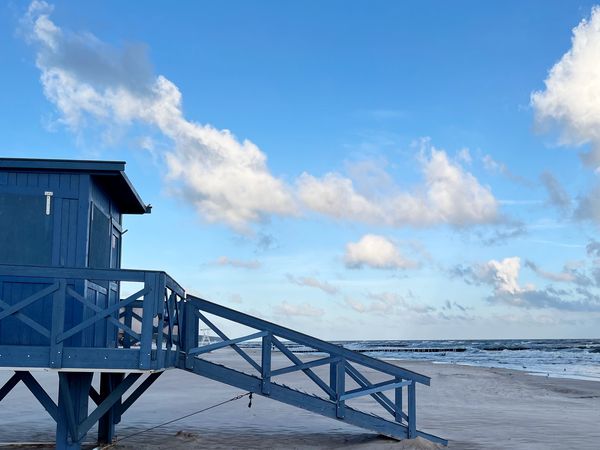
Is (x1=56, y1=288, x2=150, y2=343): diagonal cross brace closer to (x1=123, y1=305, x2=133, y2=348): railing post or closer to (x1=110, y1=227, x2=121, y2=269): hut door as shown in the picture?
(x1=123, y1=305, x2=133, y2=348): railing post

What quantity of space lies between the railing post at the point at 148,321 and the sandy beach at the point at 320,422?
4.15 m

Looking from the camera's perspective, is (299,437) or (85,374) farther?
(299,437)

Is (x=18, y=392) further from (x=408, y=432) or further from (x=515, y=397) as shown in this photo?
(x=515, y=397)

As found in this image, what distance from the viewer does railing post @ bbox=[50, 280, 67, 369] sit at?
10.1m

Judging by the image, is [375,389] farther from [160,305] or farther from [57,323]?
[57,323]

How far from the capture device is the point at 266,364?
12.5 metres

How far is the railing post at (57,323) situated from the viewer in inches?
396

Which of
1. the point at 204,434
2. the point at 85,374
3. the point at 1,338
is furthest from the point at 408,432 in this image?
the point at 1,338

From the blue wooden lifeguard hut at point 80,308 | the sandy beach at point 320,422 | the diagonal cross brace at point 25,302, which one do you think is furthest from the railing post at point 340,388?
the diagonal cross brace at point 25,302

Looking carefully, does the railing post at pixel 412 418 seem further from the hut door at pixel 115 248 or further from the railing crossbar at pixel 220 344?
the hut door at pixel 115 248

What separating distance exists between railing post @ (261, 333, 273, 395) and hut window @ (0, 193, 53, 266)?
12.9ft

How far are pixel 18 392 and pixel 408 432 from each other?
1576 cm

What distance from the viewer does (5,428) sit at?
15977mm

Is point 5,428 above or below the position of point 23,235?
below
